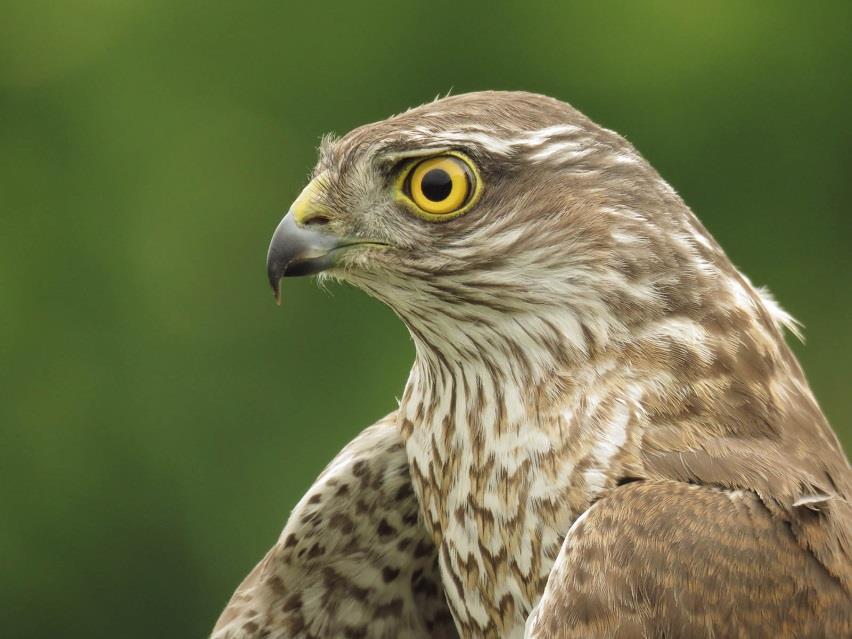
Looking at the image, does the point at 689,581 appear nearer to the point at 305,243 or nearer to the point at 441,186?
the point at 441,186

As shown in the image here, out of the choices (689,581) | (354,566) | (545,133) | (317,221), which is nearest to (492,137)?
(545,133)

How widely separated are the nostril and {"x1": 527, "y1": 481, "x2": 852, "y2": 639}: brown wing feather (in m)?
0.88

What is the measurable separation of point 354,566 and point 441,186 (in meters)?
1.03

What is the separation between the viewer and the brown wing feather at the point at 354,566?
3758 mm

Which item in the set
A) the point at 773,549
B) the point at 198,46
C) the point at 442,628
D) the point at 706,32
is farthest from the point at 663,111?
the point at 773,549

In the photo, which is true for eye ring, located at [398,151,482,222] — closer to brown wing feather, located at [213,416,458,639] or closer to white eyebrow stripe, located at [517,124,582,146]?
white eyebrow stripe, located at [517,124,582,146]

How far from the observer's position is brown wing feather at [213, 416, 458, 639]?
3.76 m

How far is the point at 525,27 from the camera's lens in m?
7.96

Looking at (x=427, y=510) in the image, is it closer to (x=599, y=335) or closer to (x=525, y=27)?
(x=599, y=335)

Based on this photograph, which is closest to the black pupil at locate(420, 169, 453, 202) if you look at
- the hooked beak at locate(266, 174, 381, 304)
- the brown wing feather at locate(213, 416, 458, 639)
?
the hooked beak at locate(266, 174, 381, 304)

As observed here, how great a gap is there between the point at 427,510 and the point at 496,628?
33 cm

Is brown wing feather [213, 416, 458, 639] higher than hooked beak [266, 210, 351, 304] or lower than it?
lower

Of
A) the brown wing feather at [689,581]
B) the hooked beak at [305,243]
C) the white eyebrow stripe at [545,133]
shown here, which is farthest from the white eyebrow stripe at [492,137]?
the brown wing feather at [689,581]

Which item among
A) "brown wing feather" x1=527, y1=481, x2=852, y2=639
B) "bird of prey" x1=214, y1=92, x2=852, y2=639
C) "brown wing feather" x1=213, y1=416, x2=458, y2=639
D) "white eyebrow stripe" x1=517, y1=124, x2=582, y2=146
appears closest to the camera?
"brown wing feather" x1=527, y1=481, x2=852, y2=639
